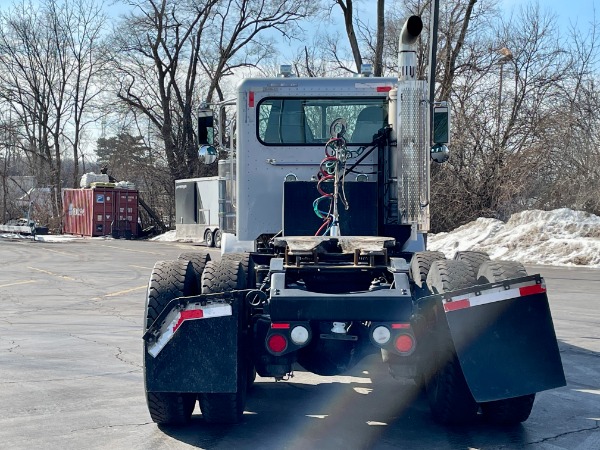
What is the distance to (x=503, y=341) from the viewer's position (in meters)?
5.72

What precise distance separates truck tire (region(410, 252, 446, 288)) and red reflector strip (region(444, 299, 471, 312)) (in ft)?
2.80

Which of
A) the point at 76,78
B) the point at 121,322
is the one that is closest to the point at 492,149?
the point at 121,322

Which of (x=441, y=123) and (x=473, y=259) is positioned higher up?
(x=441, y=123)

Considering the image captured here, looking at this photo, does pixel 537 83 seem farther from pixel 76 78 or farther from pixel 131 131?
pixel 76 78

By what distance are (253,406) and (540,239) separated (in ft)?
57.1

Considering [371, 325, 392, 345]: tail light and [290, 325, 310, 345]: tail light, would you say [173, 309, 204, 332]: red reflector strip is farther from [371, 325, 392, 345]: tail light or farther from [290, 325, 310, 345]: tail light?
[371, 325, 392, 345]: tail light

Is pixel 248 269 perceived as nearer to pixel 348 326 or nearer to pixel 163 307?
pixel 163 307

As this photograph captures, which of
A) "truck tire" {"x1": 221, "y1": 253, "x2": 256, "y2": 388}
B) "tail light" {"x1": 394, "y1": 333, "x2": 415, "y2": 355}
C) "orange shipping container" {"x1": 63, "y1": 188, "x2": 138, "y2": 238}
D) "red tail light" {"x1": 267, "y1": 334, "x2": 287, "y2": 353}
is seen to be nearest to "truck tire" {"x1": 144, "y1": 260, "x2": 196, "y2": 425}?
"truck tire" {"x1": 221, "y1": 253, "x2": 256, "y2": 388}

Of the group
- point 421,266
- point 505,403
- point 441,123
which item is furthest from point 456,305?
point 441,123

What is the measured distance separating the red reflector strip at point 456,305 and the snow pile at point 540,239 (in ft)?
52.9

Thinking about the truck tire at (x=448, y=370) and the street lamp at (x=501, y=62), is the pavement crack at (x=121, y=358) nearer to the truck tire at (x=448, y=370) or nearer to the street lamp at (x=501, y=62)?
the truck tire at (x=448, y=370)

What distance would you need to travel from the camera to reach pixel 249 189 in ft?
29.5

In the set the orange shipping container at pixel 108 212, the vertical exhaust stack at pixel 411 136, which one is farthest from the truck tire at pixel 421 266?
the orange shipping container at pixel 108 212

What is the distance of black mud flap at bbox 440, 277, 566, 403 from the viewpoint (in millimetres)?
5688
